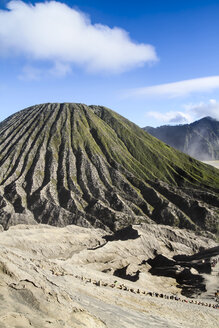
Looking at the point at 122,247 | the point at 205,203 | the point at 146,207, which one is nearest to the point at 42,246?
the point at 122,247

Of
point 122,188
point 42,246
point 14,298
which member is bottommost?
point 42,246

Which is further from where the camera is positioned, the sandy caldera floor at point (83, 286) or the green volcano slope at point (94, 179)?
the green volcano slope at point (94, 179)

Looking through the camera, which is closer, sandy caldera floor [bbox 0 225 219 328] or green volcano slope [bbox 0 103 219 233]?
sandy caldera floor [bbox 0 225 219 328]

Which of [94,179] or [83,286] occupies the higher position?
[94,179]

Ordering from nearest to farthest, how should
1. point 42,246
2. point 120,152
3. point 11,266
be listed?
point 11,266, point 42,246, point 120,152

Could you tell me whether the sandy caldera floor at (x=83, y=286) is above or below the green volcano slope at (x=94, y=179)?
below

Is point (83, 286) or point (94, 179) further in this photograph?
point (94, 179)

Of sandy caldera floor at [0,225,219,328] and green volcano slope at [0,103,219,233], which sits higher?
green volcano slope at [0,103,219,233]

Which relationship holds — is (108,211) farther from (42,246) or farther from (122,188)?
(42,246)
